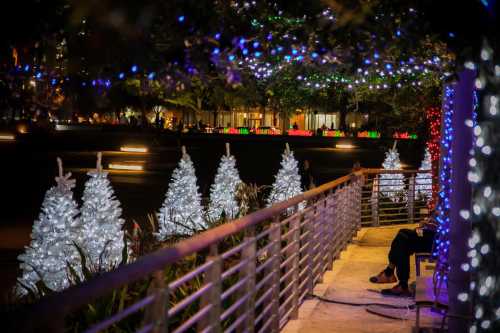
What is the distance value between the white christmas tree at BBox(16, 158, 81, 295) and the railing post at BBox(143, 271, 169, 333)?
5883 millimetres

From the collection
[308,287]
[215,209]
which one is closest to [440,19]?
[308,287]

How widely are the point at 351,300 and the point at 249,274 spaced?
117 inches

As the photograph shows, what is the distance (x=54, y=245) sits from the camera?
30.7 ft

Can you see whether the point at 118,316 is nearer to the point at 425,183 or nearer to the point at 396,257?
the point at 396,257

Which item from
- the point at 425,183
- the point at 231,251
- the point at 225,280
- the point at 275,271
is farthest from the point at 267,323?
the point at 425,183

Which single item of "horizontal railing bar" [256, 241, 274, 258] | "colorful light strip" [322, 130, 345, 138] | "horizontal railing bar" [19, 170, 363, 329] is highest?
"horizontal railing bar" [19, 170, 363, 329]

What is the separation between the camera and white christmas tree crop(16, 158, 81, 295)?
9125mm

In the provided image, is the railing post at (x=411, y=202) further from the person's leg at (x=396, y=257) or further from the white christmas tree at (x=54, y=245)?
the white christmas tree at (x=54, y=245)

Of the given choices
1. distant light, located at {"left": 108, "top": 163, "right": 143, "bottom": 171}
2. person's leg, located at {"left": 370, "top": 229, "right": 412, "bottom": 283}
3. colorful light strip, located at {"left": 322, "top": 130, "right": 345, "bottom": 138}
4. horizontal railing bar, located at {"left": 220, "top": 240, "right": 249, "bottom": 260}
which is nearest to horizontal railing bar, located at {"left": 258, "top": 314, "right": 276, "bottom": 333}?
horizontal railing bar, located at {"left": 220, "top": 240, "right": 249, "bottom": 260}

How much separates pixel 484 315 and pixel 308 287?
2878 millimetres

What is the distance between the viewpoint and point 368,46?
186 inches

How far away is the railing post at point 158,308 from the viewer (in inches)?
128

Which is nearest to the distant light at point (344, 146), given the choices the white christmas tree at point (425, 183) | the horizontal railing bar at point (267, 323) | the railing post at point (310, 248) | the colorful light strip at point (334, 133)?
the colorful light strip at point (334, 133)

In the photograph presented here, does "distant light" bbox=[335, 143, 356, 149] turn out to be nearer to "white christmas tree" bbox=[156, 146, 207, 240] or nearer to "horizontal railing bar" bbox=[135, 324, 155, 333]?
"white christmas tree" bbox=[156, 146, 207, 240]
